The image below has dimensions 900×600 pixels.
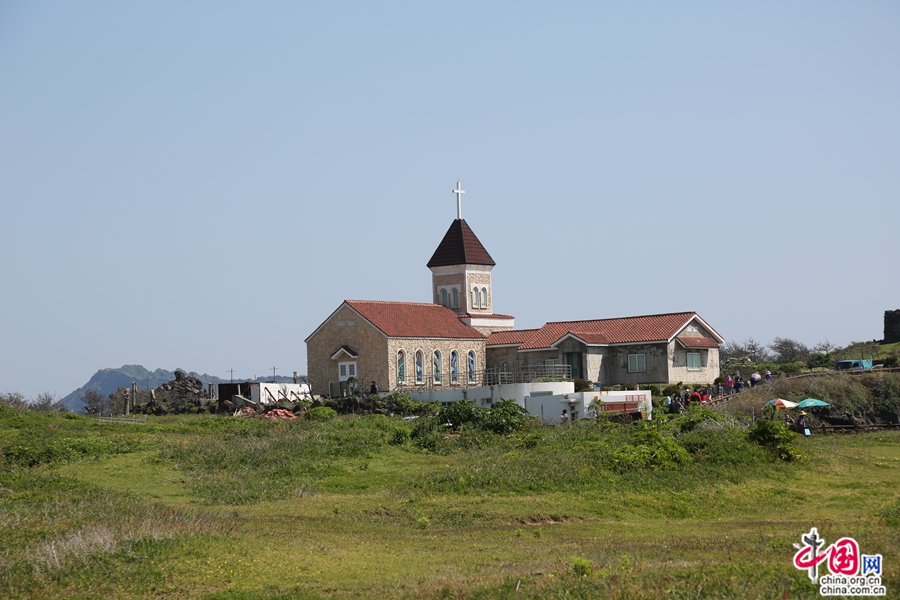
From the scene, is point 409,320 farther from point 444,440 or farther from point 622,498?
point 622,498

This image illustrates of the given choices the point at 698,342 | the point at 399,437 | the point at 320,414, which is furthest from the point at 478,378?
the point at 399,437

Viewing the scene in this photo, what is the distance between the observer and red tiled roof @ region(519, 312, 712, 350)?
169 ft

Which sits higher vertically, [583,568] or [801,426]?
[801,426]

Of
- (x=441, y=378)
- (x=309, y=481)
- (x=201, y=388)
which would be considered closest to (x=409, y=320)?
(x=441, y=378)

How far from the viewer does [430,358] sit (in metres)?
52.1

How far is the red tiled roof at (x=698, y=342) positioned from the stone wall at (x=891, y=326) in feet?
55.8

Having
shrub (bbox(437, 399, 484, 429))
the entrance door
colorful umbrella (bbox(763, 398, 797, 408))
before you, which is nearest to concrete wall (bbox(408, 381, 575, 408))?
colorful umbrella (bbox(763, 398, 797, 408))

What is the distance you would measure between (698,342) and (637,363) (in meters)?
3.58

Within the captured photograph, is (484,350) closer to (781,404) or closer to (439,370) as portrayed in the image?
(439,370)

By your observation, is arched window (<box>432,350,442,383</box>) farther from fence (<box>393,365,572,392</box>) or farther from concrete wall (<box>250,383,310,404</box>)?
concrete wall (<box>250,383,310,404</box>)

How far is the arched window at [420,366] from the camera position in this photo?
51.3m

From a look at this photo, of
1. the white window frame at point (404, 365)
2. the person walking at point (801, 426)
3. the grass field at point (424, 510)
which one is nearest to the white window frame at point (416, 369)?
the white window frame at point (404, 365)

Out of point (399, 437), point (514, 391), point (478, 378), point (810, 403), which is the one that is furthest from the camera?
point (478, 378)

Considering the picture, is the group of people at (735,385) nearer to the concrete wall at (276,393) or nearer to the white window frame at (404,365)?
the white window frame at (404,365)
